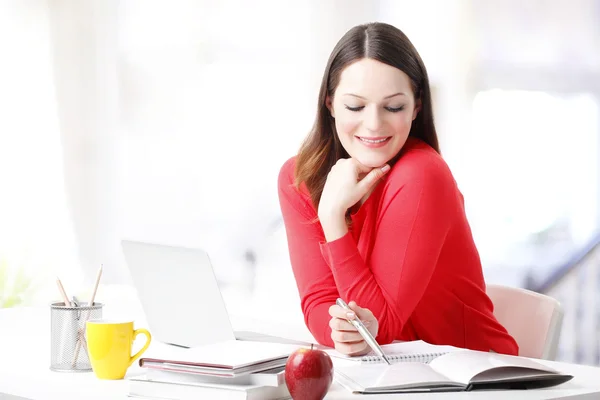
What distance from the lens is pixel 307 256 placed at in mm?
1857

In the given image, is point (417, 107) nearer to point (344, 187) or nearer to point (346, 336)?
point (344, 187)

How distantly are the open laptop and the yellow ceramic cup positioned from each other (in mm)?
192

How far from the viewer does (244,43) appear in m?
3.97

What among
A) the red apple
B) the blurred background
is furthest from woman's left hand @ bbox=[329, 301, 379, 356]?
the blurred background

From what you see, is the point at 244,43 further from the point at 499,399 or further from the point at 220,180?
the point at 499,399

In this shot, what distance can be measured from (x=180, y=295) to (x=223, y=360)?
1.24 ft

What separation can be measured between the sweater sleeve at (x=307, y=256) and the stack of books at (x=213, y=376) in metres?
0.58

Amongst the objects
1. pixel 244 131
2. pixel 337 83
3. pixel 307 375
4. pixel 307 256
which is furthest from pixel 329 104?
pixel 244 131

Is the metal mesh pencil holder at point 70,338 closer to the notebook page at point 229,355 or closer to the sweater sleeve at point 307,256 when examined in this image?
the notebook page at point 229,355

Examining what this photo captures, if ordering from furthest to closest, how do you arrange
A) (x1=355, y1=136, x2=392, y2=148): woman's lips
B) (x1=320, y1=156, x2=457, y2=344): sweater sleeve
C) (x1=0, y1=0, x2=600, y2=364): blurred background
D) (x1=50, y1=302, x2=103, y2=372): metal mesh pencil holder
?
1. (x1=0, y1=0, x2=600, y2=364): blurred background
2. (x1=355, y1=136, x2=392, y2=148): woman's lips
3. (x1=320, y1=156, x2=457, y2=344): sweater sleeve
4. (x1=50, y1=302, x2=103, y2=372): metal mesh pencil holder

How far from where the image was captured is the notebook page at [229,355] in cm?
112

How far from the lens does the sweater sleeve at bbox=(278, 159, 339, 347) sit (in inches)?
70.6

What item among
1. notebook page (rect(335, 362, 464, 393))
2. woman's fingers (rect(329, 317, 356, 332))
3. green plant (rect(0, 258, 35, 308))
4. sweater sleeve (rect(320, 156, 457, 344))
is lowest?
green plant (rect(0, 258, 35, 308))

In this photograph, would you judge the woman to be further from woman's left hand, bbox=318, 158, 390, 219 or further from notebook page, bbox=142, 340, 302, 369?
notebook page, bbox=142, 340, 302, 369
